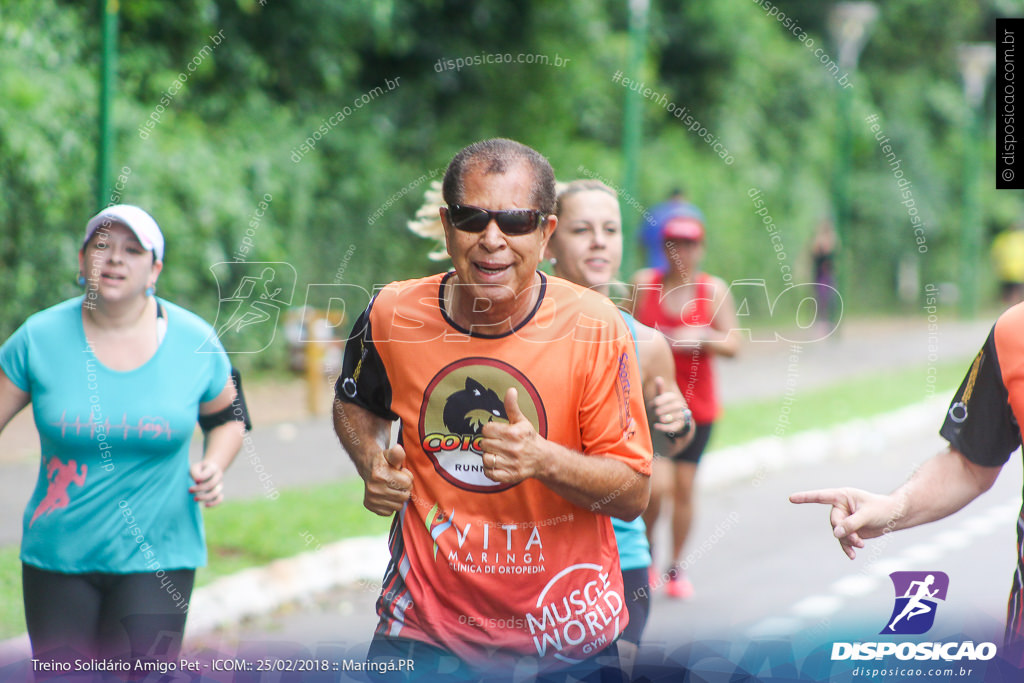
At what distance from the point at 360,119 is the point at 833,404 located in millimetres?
6179

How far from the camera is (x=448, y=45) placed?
13.7 metres

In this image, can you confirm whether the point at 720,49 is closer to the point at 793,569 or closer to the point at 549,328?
the point at 793,569

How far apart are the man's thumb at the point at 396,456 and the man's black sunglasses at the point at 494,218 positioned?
0.52 metres

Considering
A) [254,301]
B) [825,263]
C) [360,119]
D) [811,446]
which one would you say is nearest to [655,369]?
[811,446]

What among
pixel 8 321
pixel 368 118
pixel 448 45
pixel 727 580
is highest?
pixel 448 45

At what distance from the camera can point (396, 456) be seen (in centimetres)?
254

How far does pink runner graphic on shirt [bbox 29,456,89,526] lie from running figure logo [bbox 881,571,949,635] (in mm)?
2348

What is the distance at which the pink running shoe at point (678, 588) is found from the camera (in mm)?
6066

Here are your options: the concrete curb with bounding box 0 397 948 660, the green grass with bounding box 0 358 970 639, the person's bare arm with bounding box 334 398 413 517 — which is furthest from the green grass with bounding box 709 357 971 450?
the person's bare arm with bounding box 334 398 413 517

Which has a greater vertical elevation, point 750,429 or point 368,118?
point 368,118

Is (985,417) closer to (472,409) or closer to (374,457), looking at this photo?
(472,409)

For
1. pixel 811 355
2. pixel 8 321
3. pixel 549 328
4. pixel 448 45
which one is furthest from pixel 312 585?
pixel 811 355

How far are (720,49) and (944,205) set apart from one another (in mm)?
9808

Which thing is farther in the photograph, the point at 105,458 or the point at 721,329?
the point at 721,329
